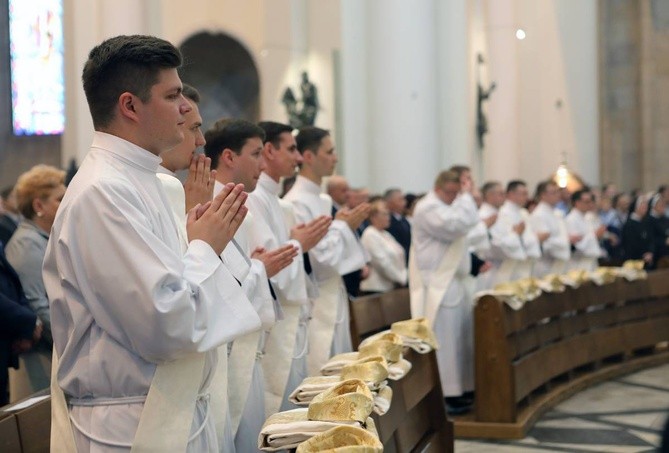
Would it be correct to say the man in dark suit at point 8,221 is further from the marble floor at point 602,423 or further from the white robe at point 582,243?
the white robe at point 582,243

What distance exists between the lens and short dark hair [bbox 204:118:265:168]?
4.88m

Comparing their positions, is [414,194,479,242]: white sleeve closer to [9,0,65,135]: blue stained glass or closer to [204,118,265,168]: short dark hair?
[204,118,265,168]: short dark hair

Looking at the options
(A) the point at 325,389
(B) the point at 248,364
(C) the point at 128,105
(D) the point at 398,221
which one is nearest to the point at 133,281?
(C) the point at 128,105

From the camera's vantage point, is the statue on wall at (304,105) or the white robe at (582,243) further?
the statue on wall at (304,105)

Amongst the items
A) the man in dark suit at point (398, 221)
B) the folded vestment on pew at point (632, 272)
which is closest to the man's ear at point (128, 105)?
the man in dark suit at point (398, 221)

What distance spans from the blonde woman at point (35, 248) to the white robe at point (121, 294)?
10.1 ft

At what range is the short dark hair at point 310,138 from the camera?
6.62m

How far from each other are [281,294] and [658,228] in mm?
11284

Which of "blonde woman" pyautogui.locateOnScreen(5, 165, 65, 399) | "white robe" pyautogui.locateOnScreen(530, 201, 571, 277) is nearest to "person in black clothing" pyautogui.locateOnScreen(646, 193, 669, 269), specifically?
"white robe" pyautogui.locateOnScreen(530, 201, 571, 277)

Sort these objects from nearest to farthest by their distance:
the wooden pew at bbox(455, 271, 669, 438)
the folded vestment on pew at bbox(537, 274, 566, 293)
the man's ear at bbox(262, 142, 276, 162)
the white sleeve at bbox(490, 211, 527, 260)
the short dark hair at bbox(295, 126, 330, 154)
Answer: the man's ear at bbox(262, 142, 276, 162) → the short dark hair at bbox(295, 126, 330, 154) → the wooden pew at bbox(455, 271, 669, 438) → the folded vestment on pew at bbox(537, 274, 566, 293) → the white sleeve at bbox(490, 211, 527, 260)

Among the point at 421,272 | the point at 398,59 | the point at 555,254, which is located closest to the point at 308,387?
the point at 421,272

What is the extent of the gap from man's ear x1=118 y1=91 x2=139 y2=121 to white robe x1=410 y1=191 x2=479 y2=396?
6.30 meters

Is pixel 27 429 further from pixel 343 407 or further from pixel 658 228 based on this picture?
pixel 658 228

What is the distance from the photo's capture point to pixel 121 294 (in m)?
2.93
